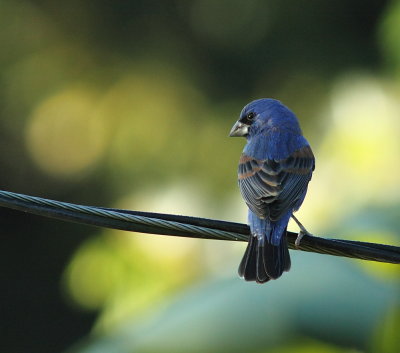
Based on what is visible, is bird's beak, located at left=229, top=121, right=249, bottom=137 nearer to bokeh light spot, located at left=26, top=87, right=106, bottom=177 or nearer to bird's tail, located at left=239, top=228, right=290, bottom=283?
bird's tail, located at left=239, top=228, right=290, bottom=283

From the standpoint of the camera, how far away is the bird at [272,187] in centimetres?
514

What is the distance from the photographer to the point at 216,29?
670 inches

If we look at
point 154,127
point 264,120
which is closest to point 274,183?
point 264,120

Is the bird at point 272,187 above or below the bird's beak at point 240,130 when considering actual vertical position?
below

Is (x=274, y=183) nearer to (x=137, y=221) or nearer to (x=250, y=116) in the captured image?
(x=250, y=116)

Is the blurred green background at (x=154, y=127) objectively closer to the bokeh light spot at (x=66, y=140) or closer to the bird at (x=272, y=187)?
the bokeh light spot at (x=66, y=140)

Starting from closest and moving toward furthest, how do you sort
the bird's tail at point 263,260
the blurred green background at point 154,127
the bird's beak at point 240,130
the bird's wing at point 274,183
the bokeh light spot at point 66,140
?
the bird's tail at point 263,260 < the bird's wing at point 274,183 < the bird's beak at point 240,130 < the blurred green background at point 154,127 < the bokeh light spot at point 66,140

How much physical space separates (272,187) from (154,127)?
9527 millimetres

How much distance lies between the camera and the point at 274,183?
5.40 meters

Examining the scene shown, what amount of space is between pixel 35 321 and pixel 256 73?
5594mm

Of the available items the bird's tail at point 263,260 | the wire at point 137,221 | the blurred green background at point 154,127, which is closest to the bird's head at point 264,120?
the bird's tail at point 263,260

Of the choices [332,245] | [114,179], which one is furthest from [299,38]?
[332,245]

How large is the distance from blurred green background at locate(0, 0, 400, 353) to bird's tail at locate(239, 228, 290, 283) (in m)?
2.09

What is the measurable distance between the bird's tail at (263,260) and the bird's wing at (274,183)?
0.15 meters
